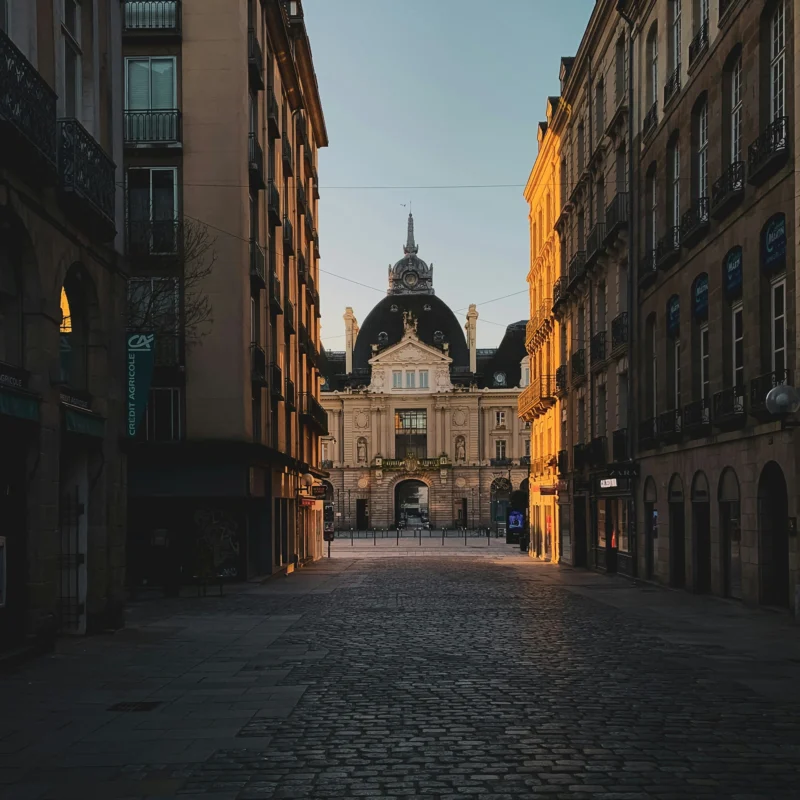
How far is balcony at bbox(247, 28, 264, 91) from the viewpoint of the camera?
114ft

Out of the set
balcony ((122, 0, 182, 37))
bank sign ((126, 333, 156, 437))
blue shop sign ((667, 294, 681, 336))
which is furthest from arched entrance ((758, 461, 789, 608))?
balcony ((122, 0, 182, 37))

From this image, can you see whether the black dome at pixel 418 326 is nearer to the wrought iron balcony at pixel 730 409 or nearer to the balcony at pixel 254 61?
the balcony at pixel 254 61

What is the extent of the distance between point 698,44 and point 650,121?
5185mm

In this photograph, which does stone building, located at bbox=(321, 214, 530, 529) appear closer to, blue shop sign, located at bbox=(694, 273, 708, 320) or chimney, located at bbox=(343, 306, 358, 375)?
chimney, located at bbox=(343, 306, 358, 375)

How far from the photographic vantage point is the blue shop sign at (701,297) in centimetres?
2662

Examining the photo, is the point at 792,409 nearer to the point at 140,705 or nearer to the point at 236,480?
the point at 140,705

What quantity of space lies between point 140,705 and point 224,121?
2386cm

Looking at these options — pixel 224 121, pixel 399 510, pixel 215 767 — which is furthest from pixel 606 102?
pixel 399 510

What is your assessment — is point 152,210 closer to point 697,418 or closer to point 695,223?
point 695,223

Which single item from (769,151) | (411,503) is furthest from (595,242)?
(411,503)

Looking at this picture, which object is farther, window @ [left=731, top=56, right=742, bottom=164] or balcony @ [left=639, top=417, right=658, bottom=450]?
balcony @ [left=639, top=417, right=658, bottom=450]

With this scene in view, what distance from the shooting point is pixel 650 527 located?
32.4m

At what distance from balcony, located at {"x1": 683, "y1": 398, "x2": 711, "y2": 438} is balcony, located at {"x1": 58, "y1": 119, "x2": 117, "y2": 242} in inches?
538

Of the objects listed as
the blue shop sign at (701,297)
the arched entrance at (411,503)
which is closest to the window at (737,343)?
the blue shop sign at (701,297)
